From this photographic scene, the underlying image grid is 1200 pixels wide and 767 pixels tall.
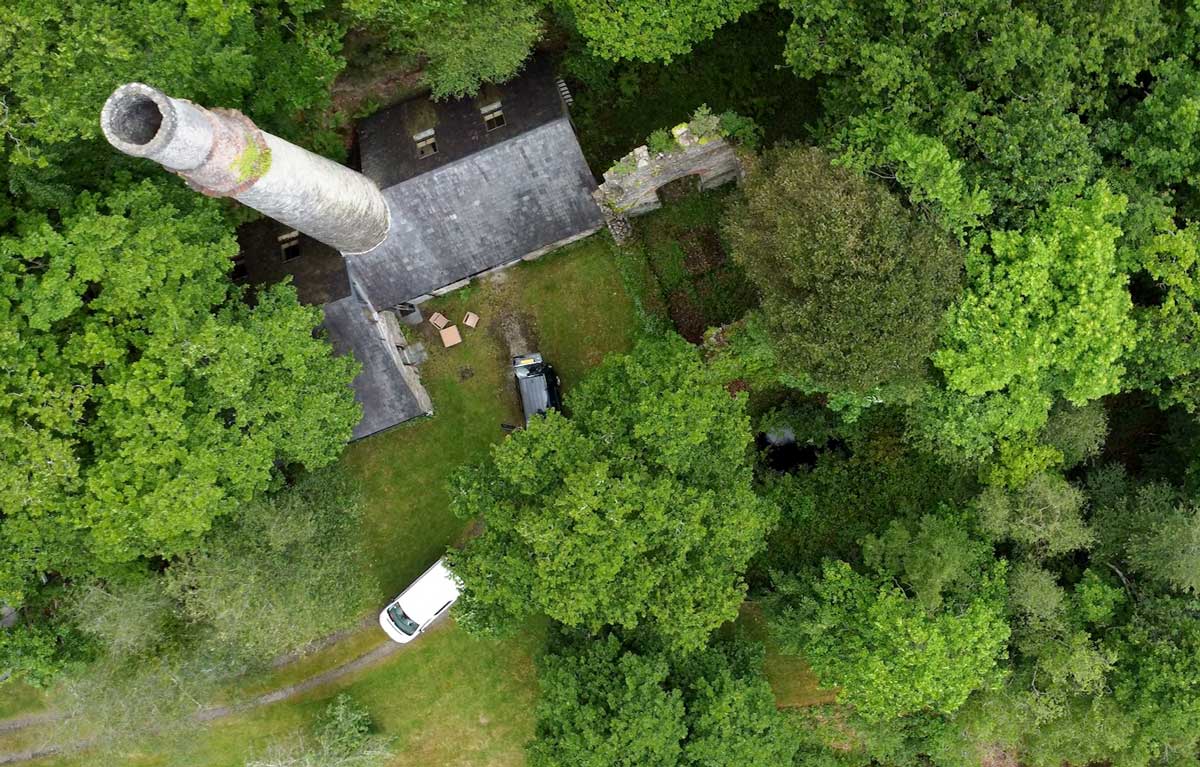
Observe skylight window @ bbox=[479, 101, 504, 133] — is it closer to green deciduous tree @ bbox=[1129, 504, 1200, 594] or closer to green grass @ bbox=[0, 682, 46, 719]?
green deciduous tree @ bbox=[1129, 504, 1200, 594]

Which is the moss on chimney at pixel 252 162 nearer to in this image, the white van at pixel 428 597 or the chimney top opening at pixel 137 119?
the chimney top opening at pixel 137 119

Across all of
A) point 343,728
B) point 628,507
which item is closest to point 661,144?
point 628,507

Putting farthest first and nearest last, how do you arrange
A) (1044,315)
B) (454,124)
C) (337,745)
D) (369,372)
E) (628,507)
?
(337,745) < (369,372) < (454,124) < (628,507) < (1044,315)

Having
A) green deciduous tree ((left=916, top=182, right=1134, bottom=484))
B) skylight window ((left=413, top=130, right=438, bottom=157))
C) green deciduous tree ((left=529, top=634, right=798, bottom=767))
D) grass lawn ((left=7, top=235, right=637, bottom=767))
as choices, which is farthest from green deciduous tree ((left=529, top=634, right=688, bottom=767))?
skylight window ((left=413, top=130, right=438, bottom=157))

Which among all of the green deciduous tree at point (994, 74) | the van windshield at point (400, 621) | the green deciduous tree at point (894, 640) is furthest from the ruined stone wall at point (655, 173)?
the van windshield at point (400, 621)

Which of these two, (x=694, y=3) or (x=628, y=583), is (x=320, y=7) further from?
(x=628, y=583)

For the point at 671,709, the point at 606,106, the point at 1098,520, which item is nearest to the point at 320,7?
the point at 606,106

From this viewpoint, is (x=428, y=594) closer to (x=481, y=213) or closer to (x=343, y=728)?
(x=343, y=728)
